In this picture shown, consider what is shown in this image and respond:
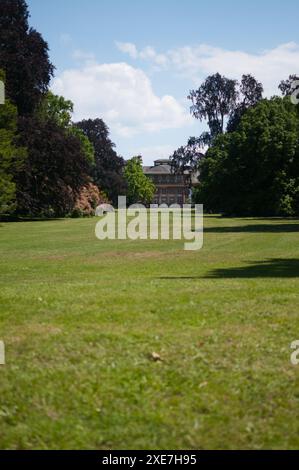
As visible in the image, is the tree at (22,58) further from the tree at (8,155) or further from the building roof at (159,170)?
the building roof at (159,170)

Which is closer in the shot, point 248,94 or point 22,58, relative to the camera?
point 22,58

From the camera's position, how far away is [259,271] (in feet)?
46.5

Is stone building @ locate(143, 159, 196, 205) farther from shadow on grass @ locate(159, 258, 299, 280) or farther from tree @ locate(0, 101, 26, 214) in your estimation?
shadow on grass @ locate(159, 258, 299, 280)

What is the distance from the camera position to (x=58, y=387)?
5.31 metres

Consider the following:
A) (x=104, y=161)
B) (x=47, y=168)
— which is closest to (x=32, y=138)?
(x=47, y=168)

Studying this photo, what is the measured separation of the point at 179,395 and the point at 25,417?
139 cm

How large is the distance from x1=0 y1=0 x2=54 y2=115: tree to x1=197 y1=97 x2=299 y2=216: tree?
19400 mm

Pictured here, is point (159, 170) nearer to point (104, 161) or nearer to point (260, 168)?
point (104, 161)

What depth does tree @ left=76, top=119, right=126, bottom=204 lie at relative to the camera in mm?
91938

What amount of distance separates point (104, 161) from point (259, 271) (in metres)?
83.0

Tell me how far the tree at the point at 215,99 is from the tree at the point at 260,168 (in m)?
18.2

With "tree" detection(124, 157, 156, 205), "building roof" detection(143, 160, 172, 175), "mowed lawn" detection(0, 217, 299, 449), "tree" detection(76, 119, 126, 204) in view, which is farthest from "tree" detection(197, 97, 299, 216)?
"building roof" detection(143, 160, 172, 175)

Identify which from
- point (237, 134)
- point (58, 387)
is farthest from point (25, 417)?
point (237, 134)
